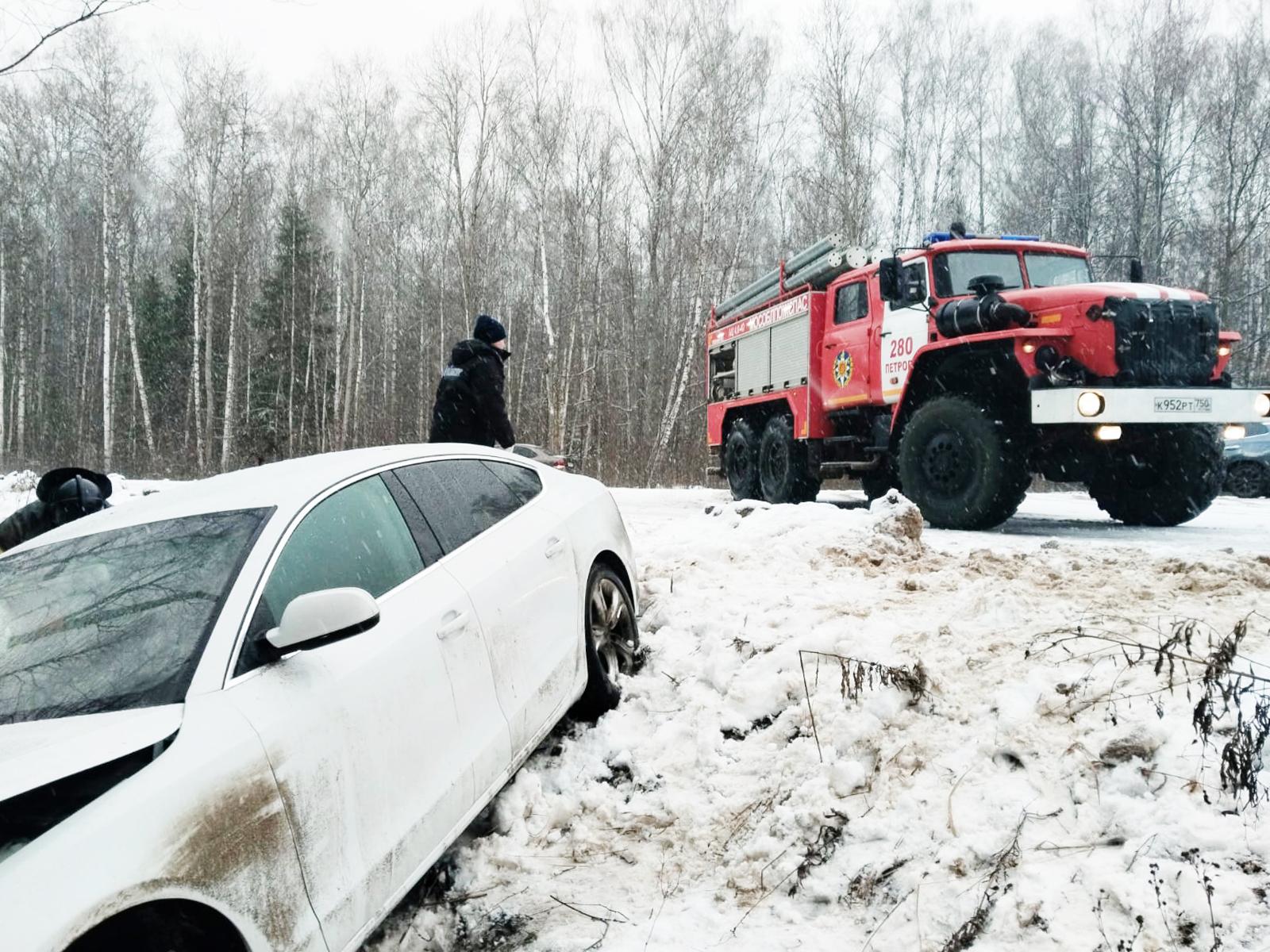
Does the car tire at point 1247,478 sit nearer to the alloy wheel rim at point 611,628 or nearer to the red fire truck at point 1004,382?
the red fire truck at point 1004,382

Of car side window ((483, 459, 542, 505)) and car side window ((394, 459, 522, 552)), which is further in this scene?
car side window ((483, 459, 542, 505))

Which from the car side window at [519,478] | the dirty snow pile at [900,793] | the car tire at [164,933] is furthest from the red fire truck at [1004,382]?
the car tire at [164,933]

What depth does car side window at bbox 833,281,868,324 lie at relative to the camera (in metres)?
9.32

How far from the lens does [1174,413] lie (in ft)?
22.2

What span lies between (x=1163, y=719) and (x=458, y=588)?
2.30 meters

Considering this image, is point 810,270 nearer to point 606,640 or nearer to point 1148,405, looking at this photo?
point 1148,405

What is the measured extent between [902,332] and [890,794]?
21.2 ft

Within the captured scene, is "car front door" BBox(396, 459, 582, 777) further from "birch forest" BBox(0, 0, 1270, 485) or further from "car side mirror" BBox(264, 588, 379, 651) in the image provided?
"birch forest" BBox(0, 0, 1270, 485)

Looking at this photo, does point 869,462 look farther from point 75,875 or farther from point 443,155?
point 443,155

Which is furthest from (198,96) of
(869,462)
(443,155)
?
(869,462)

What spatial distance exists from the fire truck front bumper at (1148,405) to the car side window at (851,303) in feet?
9.41

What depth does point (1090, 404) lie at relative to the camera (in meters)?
6.57

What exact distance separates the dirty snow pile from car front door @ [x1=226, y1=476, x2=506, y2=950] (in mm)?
524

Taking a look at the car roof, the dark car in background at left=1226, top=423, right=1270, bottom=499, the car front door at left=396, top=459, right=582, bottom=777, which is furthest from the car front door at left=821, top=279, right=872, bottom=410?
the dark car in background at left=1226, top=423, right=1270, bottom=499
